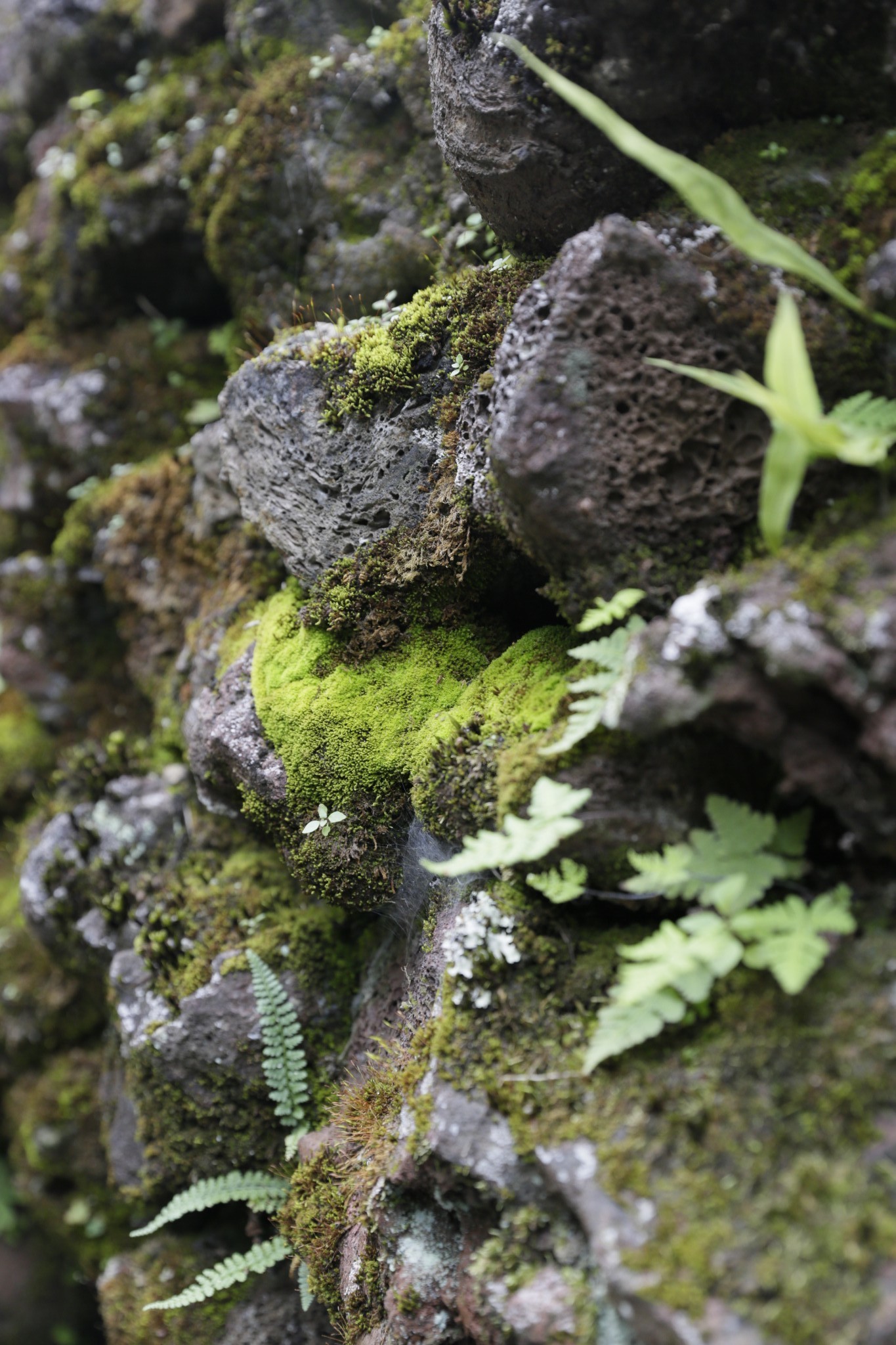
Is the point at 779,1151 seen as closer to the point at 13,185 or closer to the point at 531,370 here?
the point at 531,370

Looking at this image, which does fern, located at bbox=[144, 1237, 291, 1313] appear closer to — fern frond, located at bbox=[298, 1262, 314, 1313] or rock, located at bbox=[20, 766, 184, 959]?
fern frond, located at bbox=[298, 1262, 314, 1313]

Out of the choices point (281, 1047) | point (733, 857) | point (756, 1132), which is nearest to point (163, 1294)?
point (281, 1047)

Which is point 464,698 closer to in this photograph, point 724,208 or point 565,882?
point 565,882

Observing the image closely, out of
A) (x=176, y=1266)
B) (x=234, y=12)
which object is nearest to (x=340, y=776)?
(x=176, y=1266)

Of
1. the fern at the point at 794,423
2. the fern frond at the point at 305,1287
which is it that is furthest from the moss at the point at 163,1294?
the fern at the point at 794,423

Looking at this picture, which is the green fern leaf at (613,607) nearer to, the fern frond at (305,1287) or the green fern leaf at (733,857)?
the green fern leaf at (733,857)
